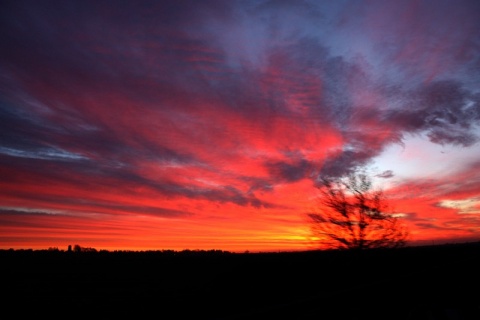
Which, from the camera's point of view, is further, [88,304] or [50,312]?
[88,304]

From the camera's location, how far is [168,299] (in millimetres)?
19531

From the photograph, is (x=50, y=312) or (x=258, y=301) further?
Answer: (x=50, y=312)

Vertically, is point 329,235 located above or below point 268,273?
above

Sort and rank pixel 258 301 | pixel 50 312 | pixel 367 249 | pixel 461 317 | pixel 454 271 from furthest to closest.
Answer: pixel 367 249 < pixel 50 312 < pixel 258 301 < pixel 454 271 < pixel 461 317

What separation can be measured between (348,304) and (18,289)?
93.6 ft

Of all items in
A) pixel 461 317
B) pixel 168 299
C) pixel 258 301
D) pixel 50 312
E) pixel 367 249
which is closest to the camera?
pixel 461 317

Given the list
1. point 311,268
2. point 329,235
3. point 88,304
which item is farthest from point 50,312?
point 329,235

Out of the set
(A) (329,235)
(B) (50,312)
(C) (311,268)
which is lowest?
(B) (50,312)

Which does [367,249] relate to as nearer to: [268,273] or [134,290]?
[268,273]

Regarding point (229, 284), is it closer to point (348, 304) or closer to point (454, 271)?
point (454, 271)

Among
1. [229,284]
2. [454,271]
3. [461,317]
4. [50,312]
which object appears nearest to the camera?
[461,317]

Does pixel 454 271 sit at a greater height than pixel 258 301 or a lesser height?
greater

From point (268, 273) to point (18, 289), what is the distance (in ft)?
63.8

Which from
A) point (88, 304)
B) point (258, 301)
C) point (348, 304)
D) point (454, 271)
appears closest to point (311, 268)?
point (258, 301)
